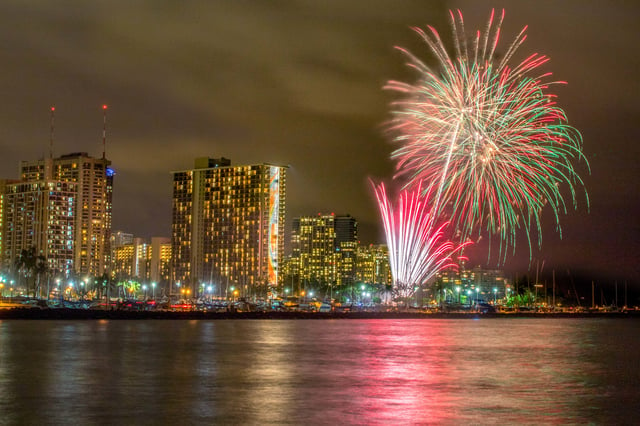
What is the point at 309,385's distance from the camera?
84.7 feet

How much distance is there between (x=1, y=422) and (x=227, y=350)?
74.9 feet

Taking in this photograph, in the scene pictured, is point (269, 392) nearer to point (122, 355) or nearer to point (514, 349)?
point (122, 355)

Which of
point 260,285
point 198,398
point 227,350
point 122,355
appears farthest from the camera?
point 260,285

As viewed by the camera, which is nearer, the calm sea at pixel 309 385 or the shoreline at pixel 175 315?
the calm sea at pixel 309 385

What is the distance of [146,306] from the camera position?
398 ft

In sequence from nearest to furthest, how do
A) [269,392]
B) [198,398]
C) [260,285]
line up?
[198,398], [269,392], [260,285]

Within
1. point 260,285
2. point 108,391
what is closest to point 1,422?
point 108,391

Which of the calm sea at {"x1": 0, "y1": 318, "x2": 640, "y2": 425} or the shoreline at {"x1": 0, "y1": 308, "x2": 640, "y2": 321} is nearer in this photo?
the calm sea at {"x1": 0, "y1": 318, "x2": 640, "y2": 425}

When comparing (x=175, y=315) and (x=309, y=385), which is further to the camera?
(x=175, y=315)

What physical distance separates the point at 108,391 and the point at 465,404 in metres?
10.2

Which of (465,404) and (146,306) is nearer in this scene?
(465,404)

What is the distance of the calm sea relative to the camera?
65.0 ft

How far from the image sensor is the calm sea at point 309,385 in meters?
Result: 19.8

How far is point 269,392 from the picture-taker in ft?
78.8
